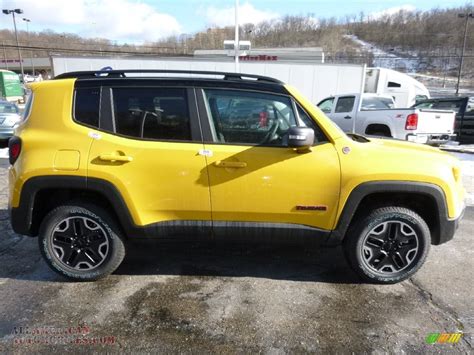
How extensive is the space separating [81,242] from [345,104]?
29.8 ft

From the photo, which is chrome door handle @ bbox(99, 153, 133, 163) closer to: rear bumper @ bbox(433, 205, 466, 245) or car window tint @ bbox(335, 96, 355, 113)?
rear bumper @ bbox(433, 205, 466, 245)

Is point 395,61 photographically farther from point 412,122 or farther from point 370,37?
point 412,122

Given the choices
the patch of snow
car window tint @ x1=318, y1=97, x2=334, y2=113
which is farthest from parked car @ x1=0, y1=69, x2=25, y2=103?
the patch of snow

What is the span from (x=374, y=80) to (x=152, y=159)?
19296 mm

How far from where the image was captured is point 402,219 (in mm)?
3320

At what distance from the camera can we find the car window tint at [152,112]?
3252 millimetres

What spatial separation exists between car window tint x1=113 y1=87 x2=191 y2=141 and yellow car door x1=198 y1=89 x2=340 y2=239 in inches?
7.4

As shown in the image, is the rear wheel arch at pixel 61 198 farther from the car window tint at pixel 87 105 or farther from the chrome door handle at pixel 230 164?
the chrome door handle at pixel 230 164

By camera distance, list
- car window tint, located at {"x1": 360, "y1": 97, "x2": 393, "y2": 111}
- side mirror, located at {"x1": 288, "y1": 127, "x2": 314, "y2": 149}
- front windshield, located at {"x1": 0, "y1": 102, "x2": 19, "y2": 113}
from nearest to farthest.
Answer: side mirror, located at {"x1": 288, "y1": 127, "x2": 314, "y2": 149} → car window tint, located at {"x1": 360, "y1": 97, "x2": 393, "y2": 111} → front windshield, located at {"x1": 0, "y1": 102, "x2": 19, "y2": 113}

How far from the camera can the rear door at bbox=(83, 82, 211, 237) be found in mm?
3174

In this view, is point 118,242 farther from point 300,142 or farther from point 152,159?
point 300,142

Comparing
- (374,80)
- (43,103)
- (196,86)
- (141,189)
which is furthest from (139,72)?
(374,80)

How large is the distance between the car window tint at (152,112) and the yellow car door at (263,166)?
189 millimetres

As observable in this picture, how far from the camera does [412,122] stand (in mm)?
9117
